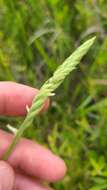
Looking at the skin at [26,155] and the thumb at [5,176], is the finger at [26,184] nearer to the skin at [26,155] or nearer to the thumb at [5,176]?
the skin at [26,155]

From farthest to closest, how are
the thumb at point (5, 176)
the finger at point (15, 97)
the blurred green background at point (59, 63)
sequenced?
1. the blurred green background at point (59, 63)
2. the finger at point (15, 97)
3. the thumb at point (5, 176)

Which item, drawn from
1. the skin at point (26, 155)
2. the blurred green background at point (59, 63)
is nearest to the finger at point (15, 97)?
the skin at point (26, 155)

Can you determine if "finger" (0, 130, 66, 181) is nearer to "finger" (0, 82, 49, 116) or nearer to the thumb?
"finger" (0, 82, 49, 116)

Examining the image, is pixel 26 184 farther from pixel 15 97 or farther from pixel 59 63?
pixel 59 63

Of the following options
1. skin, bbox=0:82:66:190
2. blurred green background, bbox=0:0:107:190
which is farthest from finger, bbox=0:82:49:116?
blurred green background, bbox=0:0:107:190

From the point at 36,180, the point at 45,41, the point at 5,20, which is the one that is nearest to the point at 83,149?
the point at 36,180

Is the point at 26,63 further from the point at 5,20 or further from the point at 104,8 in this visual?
the point at 104,8

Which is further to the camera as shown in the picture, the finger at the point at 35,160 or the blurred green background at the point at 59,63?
the blurred green background at the point at 59,63

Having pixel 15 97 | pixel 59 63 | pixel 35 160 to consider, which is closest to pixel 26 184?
pixel 35 160
